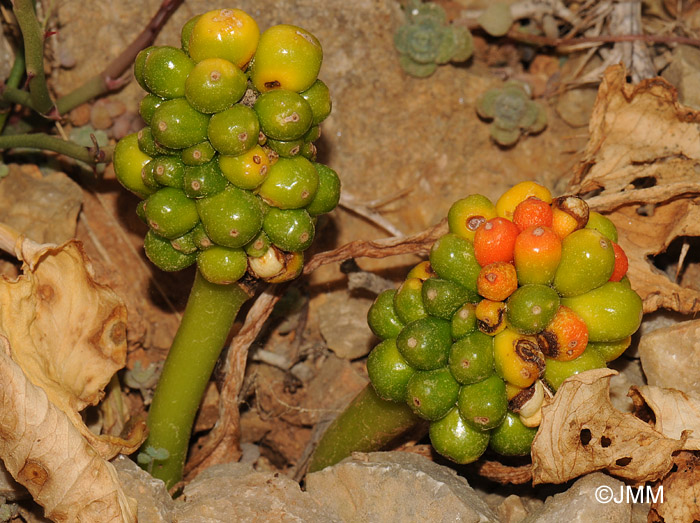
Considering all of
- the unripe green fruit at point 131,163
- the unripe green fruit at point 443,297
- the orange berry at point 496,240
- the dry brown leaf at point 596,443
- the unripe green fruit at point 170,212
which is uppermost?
the unripe green fruit at point 131,163

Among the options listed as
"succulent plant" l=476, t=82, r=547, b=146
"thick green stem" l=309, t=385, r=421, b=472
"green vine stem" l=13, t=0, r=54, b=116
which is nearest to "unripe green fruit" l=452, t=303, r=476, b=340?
"thick green stem" l=309, t=385, r=421, b=472

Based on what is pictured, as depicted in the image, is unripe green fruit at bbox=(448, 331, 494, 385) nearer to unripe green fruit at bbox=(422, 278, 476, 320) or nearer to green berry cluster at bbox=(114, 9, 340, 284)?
unripe green fruit at bbox=(422, 278, 476, 320)

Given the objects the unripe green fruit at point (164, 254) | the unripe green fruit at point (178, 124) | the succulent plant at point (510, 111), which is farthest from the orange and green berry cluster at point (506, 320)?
the succulent plant at point (510, 111)

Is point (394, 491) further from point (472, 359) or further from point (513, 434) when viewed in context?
point (472, 359)

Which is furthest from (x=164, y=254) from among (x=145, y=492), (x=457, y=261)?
(x=457, y=261)

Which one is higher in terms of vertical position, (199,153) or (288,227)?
(199,153)

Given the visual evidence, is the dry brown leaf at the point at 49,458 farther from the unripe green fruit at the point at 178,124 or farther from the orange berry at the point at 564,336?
the orange berry at the point at 564,336

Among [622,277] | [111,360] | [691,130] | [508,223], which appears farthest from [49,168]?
[691,130]
